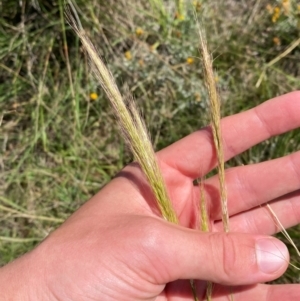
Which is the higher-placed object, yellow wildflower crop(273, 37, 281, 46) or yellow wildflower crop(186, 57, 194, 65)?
yellow wildflower crop(186, 57, 194, 65)

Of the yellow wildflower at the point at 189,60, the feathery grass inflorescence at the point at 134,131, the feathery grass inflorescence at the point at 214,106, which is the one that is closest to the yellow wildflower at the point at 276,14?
the yellow wildflower at the point at 189,60

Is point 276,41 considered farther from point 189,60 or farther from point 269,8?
point 189,60

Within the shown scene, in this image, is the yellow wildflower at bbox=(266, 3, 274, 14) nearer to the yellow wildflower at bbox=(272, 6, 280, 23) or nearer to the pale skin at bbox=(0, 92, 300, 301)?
the yellow wildflower at bbox=(272, 6, 280, 23)

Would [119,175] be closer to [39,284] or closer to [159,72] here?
[39,284]

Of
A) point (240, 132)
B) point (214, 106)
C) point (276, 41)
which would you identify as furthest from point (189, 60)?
point (214, 106)

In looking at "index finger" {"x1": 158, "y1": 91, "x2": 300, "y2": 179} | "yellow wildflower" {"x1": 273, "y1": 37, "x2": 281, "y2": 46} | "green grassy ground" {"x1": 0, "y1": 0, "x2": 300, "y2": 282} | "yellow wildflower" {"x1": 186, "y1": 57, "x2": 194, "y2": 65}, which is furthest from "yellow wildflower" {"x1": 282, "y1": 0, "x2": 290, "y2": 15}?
"index finger" {"x1": 158, "y1": 91, "x2": 300, "y2": 179}

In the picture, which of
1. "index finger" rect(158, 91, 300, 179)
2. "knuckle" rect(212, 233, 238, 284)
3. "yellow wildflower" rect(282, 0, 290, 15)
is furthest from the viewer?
"yellow wildflower" rect(282, 0, 290, 15)

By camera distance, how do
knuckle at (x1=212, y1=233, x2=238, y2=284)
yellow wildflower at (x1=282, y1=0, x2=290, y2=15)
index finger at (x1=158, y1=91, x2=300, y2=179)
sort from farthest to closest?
yellow wildflower at (x1=282, y1=0, x2=290, y2=15) → index finger at (x1=158, y1=91, x2=300, y2=179) → knuckle at (x1=212, y1=233, x2=238, y2=284)
